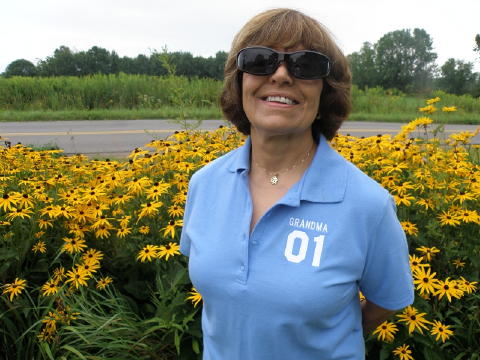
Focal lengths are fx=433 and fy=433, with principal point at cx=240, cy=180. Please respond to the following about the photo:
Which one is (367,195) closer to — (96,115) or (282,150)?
(282,150)

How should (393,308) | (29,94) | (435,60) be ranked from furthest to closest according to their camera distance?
1. (435,60)
2. (29,94)
3. (393,308)

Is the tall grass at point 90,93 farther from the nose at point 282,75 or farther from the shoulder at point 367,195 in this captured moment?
the shoulder at point 367,195

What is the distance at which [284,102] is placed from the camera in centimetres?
124

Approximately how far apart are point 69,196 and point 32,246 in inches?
13.7

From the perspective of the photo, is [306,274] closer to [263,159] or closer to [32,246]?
[263,159]

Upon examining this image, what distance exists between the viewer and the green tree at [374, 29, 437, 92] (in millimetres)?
50312

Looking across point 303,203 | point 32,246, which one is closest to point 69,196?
point 32,246

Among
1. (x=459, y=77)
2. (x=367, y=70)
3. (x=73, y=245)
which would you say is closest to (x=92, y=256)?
(x=73, y=245)

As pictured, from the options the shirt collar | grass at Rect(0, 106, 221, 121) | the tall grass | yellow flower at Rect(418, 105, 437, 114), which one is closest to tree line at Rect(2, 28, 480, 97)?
the tall grass

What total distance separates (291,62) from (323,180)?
344 millimetres

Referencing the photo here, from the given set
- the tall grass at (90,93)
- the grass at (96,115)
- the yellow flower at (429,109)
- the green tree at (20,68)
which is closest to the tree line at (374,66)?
the green tree at (20,68)

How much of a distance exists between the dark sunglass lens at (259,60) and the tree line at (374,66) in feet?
77.7

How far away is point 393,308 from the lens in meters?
1.29

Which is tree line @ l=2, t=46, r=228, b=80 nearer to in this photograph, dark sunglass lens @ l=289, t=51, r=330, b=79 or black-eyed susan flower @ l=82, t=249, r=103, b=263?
black-eyed susan flower @ l=82, t=249, r=103, b=263
